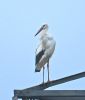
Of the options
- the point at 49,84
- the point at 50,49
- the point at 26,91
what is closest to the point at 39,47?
the point at 50,49

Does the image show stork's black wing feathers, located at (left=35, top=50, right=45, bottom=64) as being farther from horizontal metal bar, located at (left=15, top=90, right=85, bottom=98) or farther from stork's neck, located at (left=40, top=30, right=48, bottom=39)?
horizontal metal bar, located at (left=15, top=90, right=85, bottom=98)

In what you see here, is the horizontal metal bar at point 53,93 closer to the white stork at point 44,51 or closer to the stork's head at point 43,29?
the white stork at point 44,51

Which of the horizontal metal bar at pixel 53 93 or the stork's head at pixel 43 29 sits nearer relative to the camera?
the horizontal metal bar at pixel 53 93

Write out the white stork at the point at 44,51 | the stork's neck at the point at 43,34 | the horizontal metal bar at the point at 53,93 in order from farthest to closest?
the stork's neck at the point at 43,34, the white stork at the point at 44,51, the horizontal metal bar at the point at 53,93

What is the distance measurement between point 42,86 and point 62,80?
394 mm

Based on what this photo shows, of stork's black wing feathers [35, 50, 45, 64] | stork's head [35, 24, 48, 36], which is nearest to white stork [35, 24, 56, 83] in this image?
stork's black wing feathers [35, 50, 45, 64]

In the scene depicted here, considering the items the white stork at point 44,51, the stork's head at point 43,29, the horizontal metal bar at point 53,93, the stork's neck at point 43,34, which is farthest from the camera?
the stork's head at point 43,29

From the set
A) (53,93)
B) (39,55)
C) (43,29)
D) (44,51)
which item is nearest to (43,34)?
(43,29)

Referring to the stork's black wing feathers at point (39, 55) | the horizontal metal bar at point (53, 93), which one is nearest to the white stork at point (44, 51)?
the stork's black wing feathers at point (39, 55)

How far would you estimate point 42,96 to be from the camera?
788 centimetres

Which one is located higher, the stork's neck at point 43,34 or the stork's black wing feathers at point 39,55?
the stork's neck at point 43,34

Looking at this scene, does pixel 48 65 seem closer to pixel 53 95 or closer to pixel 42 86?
pixel 42 86

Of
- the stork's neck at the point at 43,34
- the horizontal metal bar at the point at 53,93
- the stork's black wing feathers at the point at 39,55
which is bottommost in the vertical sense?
the horizontal metal bar at the point at 53,93

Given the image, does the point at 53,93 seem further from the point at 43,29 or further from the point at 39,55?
the point at 43,29
